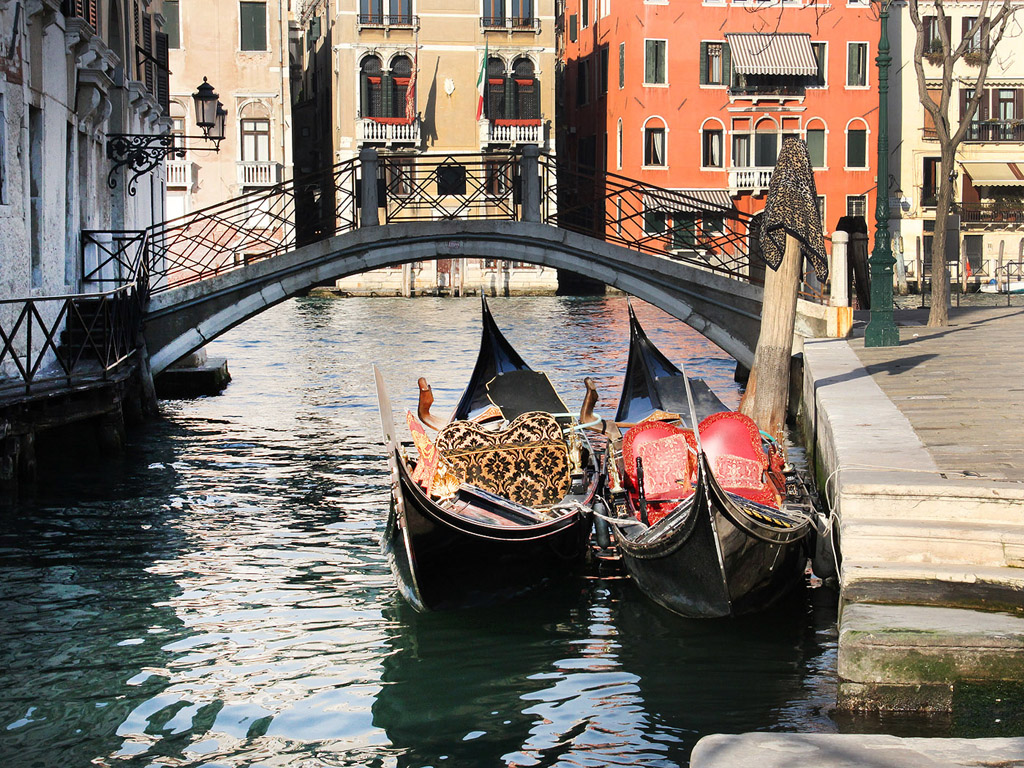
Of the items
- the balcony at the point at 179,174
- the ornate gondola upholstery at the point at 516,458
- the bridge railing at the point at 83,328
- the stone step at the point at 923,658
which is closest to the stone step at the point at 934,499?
the stone step at the point at 923,658

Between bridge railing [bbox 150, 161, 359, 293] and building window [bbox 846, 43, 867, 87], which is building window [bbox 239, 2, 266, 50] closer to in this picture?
bridge railing [bbox 150, 161, 359, 293]

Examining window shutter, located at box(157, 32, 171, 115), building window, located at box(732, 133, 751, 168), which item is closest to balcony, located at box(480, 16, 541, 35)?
building window, located at box(732, 133, 751, 168)

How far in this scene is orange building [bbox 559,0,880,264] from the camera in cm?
2839

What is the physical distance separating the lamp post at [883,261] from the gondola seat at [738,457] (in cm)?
398

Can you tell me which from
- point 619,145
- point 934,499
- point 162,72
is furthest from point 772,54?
point 934,499

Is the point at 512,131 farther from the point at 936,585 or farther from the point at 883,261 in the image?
the point at 936,585

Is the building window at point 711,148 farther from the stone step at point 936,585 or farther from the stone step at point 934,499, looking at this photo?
the stone step at point 936,585

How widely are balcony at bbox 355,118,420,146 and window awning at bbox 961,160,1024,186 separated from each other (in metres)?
11.4

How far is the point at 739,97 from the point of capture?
1124 inches

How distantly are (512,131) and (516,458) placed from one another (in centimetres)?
2288

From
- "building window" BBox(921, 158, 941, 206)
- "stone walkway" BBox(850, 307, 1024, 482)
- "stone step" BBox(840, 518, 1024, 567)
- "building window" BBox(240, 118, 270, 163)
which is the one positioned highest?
"building window" BBox(240, 118, 270, 163)

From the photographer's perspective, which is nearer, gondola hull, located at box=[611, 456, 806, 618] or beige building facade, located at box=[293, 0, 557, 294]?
gondola hull, located at box=[611, 456, 806, 618]

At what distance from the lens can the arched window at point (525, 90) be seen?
2897 centimetres

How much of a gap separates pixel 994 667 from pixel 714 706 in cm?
97
